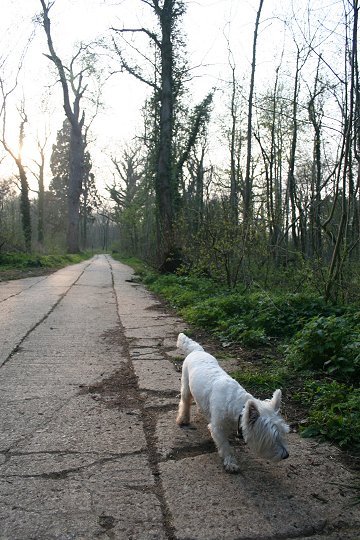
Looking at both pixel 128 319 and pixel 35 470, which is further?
pixel 128 319

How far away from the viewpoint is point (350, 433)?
10.4 feet

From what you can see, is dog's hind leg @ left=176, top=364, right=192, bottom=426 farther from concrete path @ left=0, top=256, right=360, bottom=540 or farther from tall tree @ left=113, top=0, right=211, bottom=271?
tall tree @ left=113, top=0, right=211, bottom=271

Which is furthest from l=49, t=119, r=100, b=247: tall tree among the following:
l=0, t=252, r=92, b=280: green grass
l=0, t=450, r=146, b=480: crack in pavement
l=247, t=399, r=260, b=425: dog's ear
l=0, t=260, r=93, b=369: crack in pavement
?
l=247, t=399, r=260, b=425: dog's ear

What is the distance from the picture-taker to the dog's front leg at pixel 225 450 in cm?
274

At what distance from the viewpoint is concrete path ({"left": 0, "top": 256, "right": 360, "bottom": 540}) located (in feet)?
7.19

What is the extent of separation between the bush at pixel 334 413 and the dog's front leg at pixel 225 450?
0.76 m

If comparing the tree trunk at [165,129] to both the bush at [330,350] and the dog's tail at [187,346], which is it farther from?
the dog's tail at [187,346]

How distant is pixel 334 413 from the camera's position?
344 centimetres

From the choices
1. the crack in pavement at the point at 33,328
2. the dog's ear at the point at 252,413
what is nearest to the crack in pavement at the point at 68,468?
the dog's ear at the point at 252,413

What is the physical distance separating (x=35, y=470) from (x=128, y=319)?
5.34m

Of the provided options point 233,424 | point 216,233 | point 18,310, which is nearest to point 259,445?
point 233,424

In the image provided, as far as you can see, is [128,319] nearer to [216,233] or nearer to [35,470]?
[216,233]

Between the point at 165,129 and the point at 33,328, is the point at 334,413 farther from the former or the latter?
the point at 165,129

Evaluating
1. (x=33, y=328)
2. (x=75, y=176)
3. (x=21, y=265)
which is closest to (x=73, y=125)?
(x=75, y=176)
